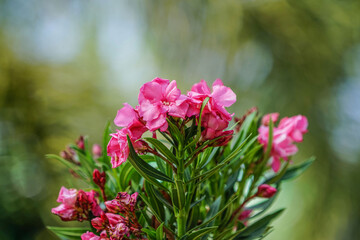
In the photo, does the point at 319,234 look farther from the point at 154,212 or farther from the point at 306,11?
the point at 154,212

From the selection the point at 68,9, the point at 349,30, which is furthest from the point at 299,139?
the point at 68,9

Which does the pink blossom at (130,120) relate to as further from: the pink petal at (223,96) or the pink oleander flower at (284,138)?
the pink oleander flower at (284,138)

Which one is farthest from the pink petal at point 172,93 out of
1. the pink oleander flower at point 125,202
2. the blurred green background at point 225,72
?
the blurred green background at point 225,72

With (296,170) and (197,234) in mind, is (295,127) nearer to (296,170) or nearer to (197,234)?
(296,170)

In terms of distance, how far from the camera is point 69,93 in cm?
294

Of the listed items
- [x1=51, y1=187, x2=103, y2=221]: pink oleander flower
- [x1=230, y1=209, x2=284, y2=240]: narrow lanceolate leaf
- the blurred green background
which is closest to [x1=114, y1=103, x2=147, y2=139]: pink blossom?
[x1=51, y1=187, x2=103, y2=221]: pink oleander flower

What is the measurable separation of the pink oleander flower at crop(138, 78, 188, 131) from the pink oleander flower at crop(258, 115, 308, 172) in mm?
192

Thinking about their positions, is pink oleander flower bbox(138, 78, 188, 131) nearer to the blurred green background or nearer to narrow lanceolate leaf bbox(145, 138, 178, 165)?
narrow lanceolate leaf bbox(145, 138, 178, 165)

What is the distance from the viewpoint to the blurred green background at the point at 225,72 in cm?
255

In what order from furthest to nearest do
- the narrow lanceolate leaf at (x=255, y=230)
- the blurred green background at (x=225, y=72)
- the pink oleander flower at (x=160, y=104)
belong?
1. the blurred green background at (x=225, y=72)
2. the narrow lanceolate leaf at (x=255, y=230)
3. the pink oleander flower at (x=160, y=104)

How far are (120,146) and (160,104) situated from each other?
0.06 meters

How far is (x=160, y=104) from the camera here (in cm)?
32

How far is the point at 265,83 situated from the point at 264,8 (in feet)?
1.88

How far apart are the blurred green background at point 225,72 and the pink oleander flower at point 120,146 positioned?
2243 mm
